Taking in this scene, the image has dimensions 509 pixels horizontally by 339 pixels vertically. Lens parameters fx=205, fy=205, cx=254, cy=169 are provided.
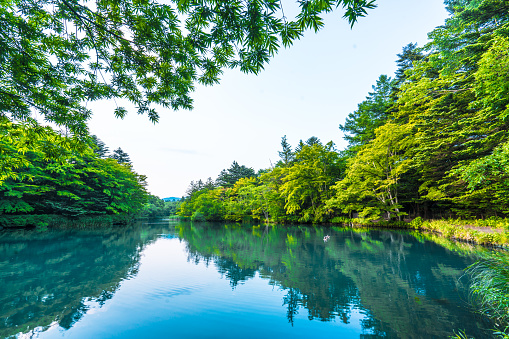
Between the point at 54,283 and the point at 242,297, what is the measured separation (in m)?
4.55

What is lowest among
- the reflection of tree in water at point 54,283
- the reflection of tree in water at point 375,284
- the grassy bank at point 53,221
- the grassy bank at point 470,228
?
the reflection of tree in water at point 375,284

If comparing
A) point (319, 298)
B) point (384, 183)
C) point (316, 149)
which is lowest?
point (319, 298)

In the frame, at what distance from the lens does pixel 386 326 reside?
9.64 feet

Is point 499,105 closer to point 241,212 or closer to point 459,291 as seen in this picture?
point 459,291

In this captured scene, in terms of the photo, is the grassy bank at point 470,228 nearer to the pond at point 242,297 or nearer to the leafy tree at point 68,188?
the pond at point 242,297

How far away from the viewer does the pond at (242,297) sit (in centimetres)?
293

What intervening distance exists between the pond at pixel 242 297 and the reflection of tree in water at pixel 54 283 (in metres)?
0.02

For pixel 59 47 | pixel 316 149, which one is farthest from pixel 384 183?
pixel 59 47

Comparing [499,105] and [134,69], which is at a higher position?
[499,105]

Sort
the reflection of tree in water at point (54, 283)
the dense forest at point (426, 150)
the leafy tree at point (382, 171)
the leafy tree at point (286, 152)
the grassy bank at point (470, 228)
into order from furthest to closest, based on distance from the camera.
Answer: the leafy tree at point (286, 152)
the leafy tree at point (382, 171)
the grassy bank at point (470, 228)
the dense forest at point (426, 150)
the reflection of tree in water at point (54, 283)

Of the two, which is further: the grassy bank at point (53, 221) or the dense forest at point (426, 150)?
the grassy bank at point (53, 221)

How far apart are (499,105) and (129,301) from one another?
41.1 ft

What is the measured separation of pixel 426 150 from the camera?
11.1 metres

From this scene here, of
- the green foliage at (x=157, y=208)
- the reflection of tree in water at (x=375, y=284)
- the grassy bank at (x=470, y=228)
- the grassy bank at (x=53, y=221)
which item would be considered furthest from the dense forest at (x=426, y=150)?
the green foliage at (x=157, y=208)
